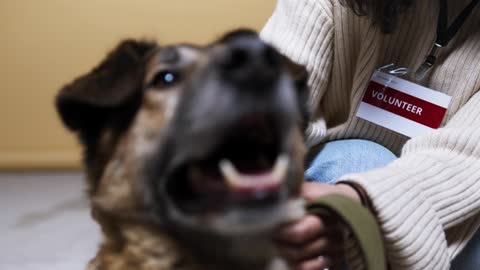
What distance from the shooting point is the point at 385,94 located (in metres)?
1.41

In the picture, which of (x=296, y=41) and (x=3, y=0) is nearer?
(x=296, y=41)

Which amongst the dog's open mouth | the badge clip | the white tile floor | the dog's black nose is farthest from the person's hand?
the white tile floor

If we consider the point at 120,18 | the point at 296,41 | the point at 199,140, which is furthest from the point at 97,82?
the point at 120,18

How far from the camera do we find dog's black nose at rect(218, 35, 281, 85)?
0.72 m

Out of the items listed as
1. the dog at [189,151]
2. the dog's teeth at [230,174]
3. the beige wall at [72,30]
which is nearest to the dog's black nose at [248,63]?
the dog at [189,151]

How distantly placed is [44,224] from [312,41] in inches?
65.7

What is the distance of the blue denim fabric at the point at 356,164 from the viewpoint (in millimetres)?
1357

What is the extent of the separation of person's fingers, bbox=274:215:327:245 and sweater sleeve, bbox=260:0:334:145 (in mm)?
488

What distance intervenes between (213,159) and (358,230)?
0.28m

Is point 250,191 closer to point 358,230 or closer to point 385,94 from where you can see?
point 358,230

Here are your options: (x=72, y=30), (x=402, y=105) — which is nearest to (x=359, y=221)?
(x=402, y=105)

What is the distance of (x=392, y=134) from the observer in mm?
1456

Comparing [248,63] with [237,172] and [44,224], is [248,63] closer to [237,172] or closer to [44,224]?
[237,172]

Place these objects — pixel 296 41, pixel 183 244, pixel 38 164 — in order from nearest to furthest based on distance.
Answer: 1. pixel 183 244
2. pixel 296 41
3. pixel 38 164
